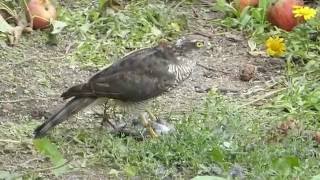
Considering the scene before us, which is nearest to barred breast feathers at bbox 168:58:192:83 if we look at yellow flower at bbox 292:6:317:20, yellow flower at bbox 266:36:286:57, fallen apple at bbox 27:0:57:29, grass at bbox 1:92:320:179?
grass at bbox 1:92:320:179

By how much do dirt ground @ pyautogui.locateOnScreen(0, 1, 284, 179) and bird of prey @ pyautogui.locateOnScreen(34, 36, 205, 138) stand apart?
24cm

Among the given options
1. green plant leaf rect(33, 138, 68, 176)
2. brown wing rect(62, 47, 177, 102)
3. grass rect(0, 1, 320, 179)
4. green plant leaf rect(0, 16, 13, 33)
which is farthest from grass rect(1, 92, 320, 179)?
green plant leaf rect(0, 16, 13, 33)

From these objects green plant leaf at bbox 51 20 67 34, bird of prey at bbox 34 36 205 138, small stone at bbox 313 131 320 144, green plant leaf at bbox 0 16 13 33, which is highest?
bird of prey at bbox 34 36 205 138

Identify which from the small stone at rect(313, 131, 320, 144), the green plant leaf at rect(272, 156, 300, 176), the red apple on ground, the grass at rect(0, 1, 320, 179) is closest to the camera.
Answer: the green plant leaf at rect(272, 156, 300, 176)

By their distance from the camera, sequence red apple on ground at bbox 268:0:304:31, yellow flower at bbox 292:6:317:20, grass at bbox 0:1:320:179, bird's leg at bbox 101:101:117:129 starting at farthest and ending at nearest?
red apple on ground at bbox 268:0:304:31, yellow flower at bbox 292:6:317:20, bird's leg at bbox 101:101:117:129, grass at bbox 0:1:320:179

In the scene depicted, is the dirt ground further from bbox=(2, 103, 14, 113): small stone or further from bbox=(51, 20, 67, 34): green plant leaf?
bbox=(51, 20, 67, 34): green plant leaf

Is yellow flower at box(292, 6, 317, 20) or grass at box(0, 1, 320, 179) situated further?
yellow flower at box(292, 6, 317, 20)

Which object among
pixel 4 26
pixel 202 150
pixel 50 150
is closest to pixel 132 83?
pixel 202 150

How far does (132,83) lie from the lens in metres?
5.47

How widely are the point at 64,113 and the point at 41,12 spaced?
1839mm

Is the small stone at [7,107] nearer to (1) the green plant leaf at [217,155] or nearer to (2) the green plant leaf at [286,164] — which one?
(1) the green plant leaf at [217,155]

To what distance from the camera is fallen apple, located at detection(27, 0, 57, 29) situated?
7.18 metres

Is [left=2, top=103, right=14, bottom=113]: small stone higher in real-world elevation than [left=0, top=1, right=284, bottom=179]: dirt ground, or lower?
higher

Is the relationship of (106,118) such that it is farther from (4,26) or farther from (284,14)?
(284,14)
